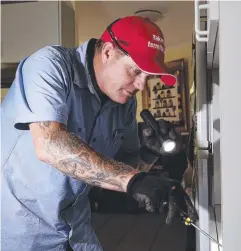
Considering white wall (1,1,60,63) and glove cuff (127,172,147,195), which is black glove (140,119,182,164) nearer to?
glove cuff (127,172,147,195)

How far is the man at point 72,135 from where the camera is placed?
0.92 meters

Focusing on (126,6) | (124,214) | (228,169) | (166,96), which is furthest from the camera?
(166,96)

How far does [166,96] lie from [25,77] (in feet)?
15.0

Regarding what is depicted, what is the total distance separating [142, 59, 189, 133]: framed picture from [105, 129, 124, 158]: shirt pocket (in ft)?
13.1

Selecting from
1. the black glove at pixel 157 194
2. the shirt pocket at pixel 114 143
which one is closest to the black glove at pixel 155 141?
the shirt pocket at pixel 114 143

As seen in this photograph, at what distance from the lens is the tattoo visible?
89cm

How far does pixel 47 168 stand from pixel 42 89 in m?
0.30

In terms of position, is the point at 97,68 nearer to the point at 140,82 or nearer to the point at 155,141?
→ the point at 140,82

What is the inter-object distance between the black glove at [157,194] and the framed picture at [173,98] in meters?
4.49

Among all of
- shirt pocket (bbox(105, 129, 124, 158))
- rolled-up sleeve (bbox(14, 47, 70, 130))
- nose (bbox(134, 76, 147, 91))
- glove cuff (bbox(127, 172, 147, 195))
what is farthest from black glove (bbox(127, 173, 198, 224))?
shirt pocket (bbox(105, 129, 124, 158))

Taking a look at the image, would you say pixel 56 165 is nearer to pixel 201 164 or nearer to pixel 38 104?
pixel 38 104

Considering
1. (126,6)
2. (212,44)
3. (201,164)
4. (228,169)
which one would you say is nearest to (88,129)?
(201,164)

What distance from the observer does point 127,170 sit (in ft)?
2.93

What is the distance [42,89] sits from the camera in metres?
0.98
